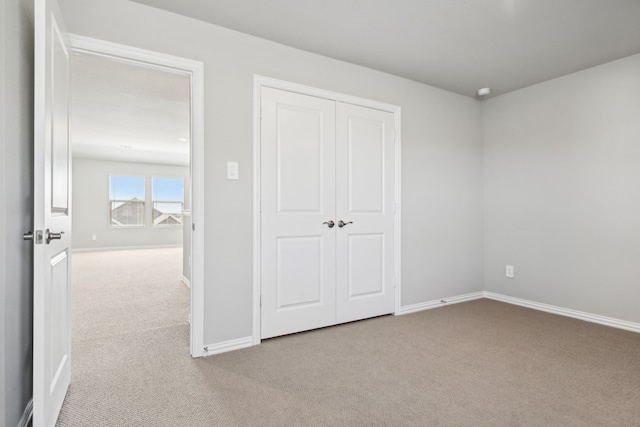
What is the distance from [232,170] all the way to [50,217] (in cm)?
A: 122

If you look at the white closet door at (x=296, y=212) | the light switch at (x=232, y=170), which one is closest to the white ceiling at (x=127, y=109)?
the light switch at (x=232, y=170)

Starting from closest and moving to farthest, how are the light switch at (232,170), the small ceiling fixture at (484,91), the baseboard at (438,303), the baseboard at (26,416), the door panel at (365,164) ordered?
the baseboard at (26,416) < the light switch at (232,170) < the door panel at (365,164) < the baseboard at (438,303) < the small ceiling fixture at (484,91)

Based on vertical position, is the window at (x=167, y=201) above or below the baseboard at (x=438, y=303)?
above

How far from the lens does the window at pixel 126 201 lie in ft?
30.1

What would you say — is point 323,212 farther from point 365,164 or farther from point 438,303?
point 438,303

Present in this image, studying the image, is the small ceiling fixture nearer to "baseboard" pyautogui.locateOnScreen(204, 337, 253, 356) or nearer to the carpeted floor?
the carpeted floor

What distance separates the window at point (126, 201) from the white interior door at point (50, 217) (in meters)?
8.34

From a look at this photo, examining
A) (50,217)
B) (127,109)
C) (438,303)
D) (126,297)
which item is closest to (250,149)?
(50,217)

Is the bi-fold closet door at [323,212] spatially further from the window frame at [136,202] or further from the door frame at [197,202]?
the window frame at [136,202]

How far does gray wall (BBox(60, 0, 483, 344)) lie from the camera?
2312 mm

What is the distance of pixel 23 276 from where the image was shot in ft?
5.08

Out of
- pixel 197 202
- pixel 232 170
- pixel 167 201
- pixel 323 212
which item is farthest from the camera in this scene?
pixel 167 201

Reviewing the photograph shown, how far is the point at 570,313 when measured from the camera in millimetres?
3361

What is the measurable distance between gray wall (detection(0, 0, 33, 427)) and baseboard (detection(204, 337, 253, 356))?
993 millimetres
